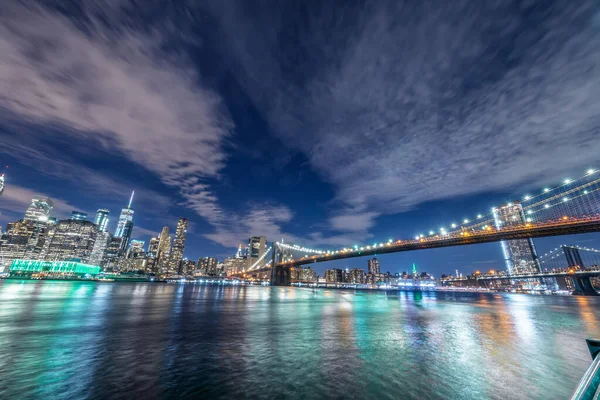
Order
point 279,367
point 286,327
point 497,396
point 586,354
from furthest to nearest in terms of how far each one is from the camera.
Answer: point 286,327, point 586,354, point 279,367, point 497,396

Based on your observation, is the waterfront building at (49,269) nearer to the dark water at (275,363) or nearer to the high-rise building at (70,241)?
the high-rise building at (70,241)

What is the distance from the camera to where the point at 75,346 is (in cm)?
1070

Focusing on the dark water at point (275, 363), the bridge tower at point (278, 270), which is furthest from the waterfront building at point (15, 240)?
the dark water at point (275, 363)

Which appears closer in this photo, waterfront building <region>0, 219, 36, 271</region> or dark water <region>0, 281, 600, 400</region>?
dark water <region>0, 281, 600, 400</region>

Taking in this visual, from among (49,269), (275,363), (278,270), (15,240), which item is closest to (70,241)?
(15,240)

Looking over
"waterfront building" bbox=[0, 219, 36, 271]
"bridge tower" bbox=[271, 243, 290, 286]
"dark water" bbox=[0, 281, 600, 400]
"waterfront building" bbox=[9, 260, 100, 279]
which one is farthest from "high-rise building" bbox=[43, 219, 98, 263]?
"dark water" bbox=[0, 281, 600, 400]

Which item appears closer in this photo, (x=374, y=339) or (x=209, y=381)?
(x=209, y=381)

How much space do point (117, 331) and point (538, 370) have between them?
19.7 metres

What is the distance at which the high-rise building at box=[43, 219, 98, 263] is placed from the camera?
17600cm

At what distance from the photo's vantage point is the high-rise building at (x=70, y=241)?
176m

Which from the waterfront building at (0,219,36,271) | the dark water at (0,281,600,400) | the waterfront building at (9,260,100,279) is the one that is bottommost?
the dark water at (0,281,600,400)

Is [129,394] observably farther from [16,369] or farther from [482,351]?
[482,351]

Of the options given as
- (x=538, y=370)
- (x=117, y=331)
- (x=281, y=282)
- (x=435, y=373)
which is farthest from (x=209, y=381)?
(x=281, y=282)

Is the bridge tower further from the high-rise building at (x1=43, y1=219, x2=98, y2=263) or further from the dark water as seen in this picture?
the high-rise building at (x1=43, y1=219, x2=98, y2=263)
